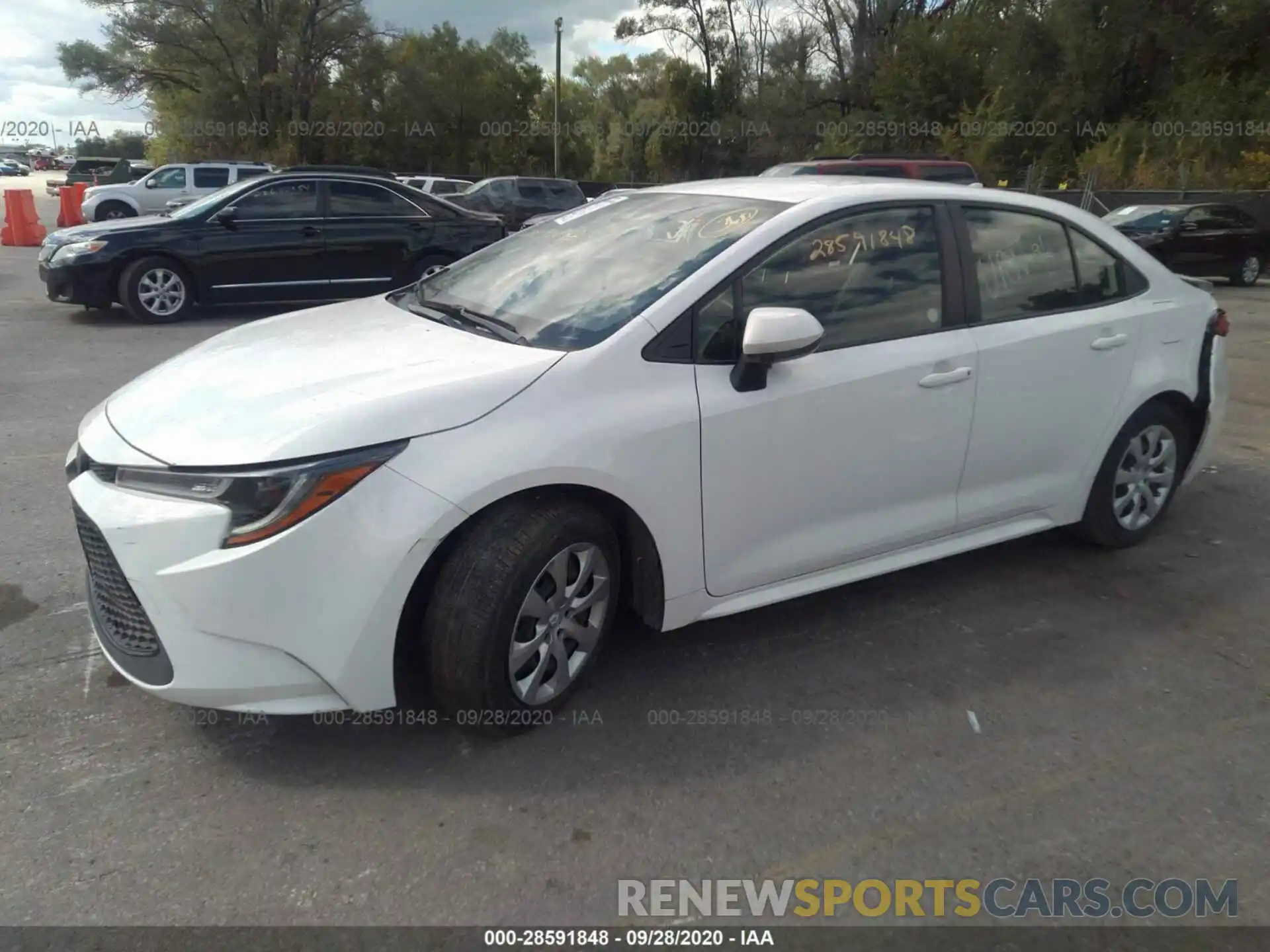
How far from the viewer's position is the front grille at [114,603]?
285 cm

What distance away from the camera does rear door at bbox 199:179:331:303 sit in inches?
412

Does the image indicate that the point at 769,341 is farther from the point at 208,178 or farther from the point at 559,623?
the point at 208,178

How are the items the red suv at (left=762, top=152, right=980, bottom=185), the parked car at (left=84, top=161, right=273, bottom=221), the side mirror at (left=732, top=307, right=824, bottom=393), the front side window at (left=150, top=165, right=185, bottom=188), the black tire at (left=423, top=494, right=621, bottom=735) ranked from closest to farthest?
the black tire at (left=423, top=494, right=621, bottom=735) → the side mirror at (left=732, top=307, right=824, bottom=393) → the red suv at (left=762, top=152, right=980, bottom=185) → the parked car at (left=84, top=161, right=273, bottom=221) → the front side window at (left=150, top=165, right=185, bottom=188)

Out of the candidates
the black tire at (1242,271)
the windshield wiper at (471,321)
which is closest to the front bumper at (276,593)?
the windshield wiper at (471,321)

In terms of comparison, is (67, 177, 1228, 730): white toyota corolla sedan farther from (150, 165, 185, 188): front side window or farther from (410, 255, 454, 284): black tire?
(150, 165, 185, 188): front side window

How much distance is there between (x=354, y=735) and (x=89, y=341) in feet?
25.8

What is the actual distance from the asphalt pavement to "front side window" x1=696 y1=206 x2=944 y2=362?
1.15 meters

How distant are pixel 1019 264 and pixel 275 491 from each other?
10.0 feet

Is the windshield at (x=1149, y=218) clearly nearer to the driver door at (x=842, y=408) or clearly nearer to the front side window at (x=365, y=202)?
the front side window at (x=365, y=202)

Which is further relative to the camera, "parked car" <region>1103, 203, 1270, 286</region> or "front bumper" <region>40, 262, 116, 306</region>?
"parked car" <region>1103, 203, 1270, 286</region>
